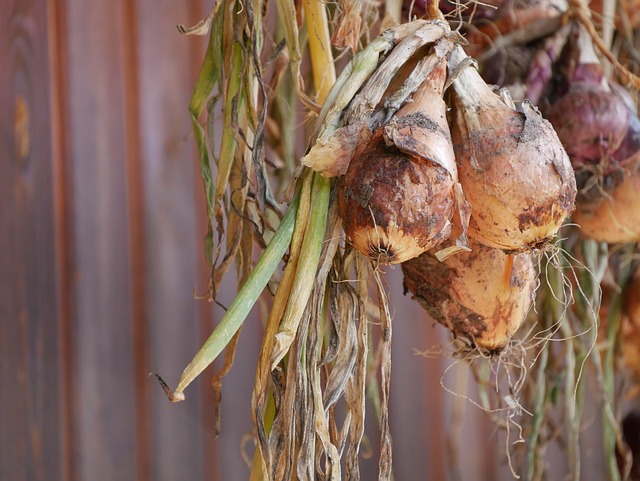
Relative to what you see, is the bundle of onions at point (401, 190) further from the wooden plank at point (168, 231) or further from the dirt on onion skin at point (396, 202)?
the wooden plank at point (168, 231)

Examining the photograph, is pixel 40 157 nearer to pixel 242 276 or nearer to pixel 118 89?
pixel 118 89

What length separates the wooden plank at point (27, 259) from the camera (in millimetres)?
930

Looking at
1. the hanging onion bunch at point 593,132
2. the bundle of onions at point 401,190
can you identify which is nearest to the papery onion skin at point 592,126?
the hanging onion bunch at point 593,132

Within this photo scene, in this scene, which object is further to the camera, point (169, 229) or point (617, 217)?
point (169, 229)

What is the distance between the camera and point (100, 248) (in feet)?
3.35

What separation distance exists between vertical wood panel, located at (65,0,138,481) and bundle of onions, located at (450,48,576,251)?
0.63m

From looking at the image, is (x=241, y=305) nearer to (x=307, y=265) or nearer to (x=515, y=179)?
(x=307, y=265)

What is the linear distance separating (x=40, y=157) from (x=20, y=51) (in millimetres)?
141

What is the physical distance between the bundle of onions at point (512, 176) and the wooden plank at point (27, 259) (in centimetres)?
64

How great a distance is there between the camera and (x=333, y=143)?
50 centimetres

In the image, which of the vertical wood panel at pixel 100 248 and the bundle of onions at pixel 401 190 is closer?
the bundle of onions at pixel 401 190

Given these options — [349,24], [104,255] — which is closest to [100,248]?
[104,255]

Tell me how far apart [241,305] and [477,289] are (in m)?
0.21

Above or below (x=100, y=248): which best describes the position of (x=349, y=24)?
above
